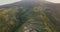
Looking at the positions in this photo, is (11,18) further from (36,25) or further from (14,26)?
(36,25)

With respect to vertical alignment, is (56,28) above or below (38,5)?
below

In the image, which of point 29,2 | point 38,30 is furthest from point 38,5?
point 38,30

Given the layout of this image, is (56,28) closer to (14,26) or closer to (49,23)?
(49,23)

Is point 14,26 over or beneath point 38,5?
beneath

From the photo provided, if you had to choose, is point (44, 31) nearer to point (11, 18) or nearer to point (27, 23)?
point (27, 23)

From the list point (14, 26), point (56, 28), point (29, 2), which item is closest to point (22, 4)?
point (29, 2)

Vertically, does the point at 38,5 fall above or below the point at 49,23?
above

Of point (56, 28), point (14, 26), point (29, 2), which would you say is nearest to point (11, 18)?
point (14, 26)
